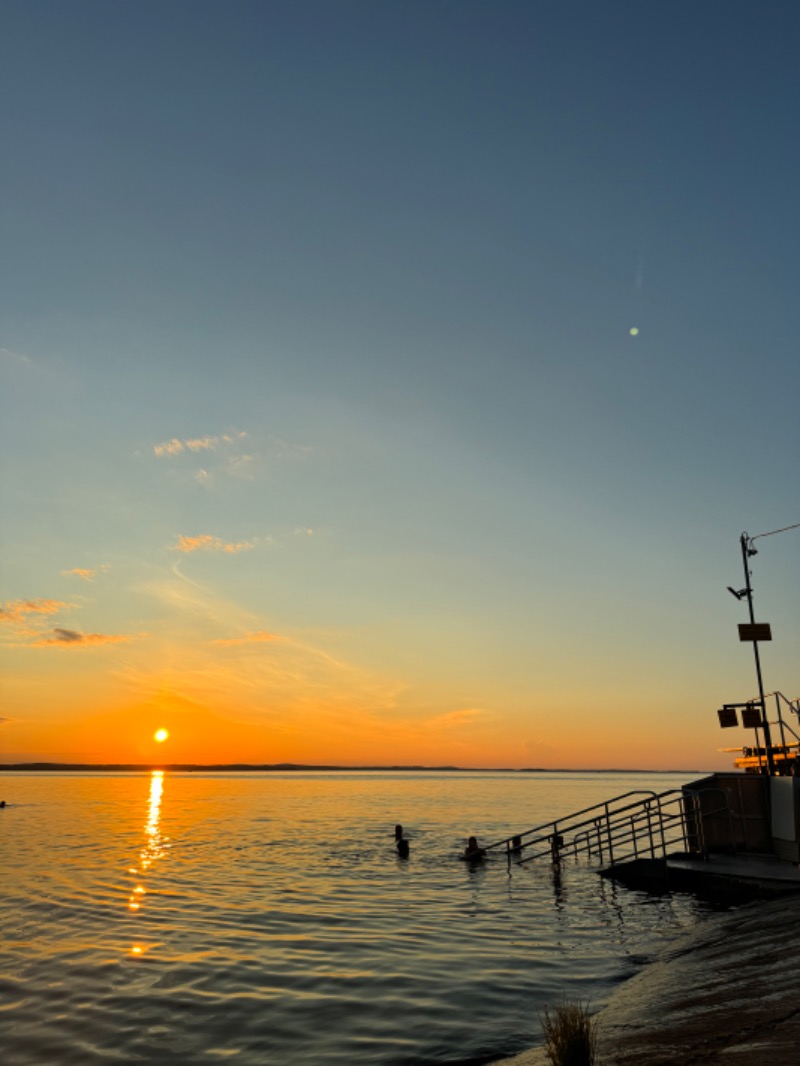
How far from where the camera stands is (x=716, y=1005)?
26.6ft

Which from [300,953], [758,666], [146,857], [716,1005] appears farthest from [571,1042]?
[146,857]

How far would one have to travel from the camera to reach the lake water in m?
9.64

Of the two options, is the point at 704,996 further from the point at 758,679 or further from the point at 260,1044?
the point at 758,679

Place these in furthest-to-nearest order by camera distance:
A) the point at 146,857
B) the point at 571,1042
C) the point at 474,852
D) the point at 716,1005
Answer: the point at 146,857 < the point at 474,852 < the point at 716,1005 < the point at 571,1042

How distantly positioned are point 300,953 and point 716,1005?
27.8ft

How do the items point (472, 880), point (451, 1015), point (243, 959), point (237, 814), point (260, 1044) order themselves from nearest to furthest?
point (260, 1044) → point (451, 1015) → point (243, 959) → point (472, 880) → point (237, 814)

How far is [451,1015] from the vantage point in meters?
10.6

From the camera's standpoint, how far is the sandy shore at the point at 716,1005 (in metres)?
6.31

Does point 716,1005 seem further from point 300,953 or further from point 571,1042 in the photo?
point 300,953

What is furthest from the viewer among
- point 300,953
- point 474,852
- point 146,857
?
point 146,857

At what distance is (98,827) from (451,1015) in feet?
135

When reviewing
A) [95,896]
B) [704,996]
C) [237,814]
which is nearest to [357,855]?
[95,896]

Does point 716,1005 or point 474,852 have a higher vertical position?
point 716,1005

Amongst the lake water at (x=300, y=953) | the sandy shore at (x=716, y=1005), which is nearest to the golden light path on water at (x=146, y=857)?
the lake water at (x=300, y=953)
